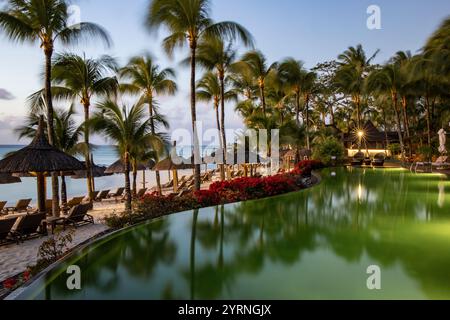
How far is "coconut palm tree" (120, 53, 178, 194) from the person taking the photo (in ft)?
64.4

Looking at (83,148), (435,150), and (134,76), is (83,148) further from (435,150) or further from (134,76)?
(435,150)

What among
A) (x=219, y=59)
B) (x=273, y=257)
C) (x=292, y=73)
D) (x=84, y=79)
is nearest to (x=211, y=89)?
(x=219, y=59)

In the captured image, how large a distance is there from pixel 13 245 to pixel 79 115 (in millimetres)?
9629

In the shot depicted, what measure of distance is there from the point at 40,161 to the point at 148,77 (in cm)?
1198

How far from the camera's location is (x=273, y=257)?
19.2ft

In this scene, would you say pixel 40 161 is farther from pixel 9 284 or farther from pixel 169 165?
pixel 169 165

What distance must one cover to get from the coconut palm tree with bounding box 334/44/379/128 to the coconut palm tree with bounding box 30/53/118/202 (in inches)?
925

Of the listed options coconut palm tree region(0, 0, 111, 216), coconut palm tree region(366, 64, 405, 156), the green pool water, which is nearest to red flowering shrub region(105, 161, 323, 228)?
the green pool water

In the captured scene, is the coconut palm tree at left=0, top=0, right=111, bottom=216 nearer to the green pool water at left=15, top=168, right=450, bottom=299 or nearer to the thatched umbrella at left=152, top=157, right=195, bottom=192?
the green pool water at left=15, top=168, right=450, bottom=299

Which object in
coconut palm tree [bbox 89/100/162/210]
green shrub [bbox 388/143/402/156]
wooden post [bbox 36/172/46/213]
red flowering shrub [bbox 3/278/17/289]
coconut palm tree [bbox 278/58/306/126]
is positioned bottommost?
red flowering shrub [bbox 3/278/17/289]

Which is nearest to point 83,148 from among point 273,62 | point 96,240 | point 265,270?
point 96,240

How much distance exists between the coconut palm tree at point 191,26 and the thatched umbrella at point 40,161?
16.4ft

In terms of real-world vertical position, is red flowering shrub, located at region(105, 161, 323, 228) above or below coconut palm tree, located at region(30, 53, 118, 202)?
below

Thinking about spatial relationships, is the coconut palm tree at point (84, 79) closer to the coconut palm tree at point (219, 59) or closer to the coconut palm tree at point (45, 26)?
the coconut palm tree at point (45, 26)
